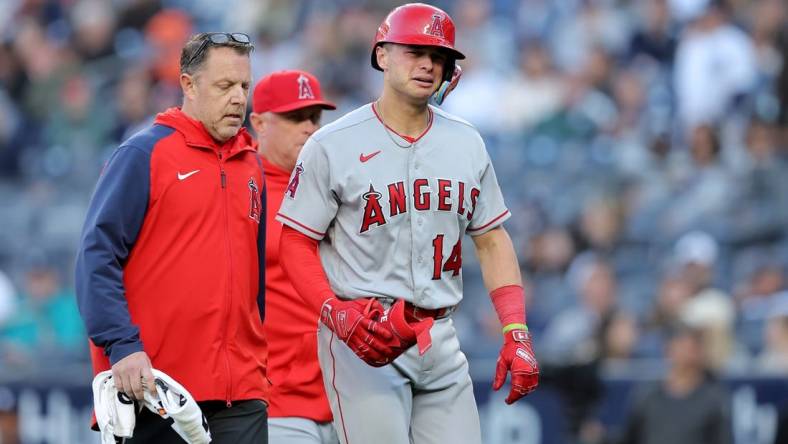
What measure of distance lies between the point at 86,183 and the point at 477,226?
9591mm

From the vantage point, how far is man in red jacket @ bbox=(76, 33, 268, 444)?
14.9 ft

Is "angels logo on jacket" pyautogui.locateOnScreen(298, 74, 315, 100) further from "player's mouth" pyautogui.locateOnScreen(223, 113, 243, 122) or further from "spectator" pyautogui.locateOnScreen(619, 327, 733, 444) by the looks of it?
"spectator" pyautogui.locateOnScreen(619, 327, 733, 444)

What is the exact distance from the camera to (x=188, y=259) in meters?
4.68

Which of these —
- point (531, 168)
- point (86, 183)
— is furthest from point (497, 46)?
point (86, 183)

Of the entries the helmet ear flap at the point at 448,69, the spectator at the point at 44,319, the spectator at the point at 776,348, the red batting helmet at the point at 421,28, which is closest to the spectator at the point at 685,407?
the spectator at the point at 776,348

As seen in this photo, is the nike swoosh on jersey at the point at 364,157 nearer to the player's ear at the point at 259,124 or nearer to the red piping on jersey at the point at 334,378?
the red piping on jersey at the point at 334,378

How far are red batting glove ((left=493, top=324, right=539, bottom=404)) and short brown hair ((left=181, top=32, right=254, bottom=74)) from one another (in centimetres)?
133

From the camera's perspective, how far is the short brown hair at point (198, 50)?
15.8ft

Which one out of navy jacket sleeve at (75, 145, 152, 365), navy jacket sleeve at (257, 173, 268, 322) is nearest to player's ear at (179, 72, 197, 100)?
navy jacket sleeve at (75, 145, 152, 365)

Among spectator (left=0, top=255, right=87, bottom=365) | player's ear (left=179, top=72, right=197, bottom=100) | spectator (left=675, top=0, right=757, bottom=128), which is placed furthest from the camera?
spectator (left=0, top=255, right=87, bottom=365)

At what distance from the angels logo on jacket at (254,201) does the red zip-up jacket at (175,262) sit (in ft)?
0.08

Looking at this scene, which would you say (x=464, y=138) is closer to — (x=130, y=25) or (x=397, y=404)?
(x=397, y=404)

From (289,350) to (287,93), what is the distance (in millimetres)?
1138

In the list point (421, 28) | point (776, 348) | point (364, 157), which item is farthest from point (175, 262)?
point (776, 348)
